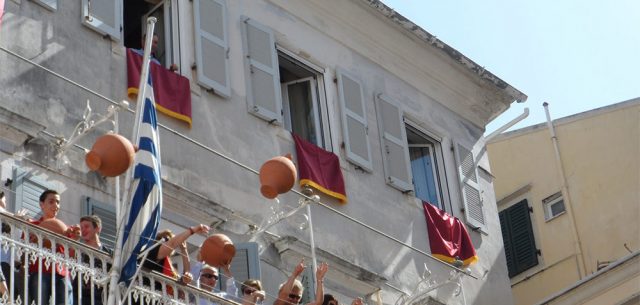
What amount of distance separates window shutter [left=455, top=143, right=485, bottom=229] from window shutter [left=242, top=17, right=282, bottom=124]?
3420mm

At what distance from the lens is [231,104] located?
1773cm

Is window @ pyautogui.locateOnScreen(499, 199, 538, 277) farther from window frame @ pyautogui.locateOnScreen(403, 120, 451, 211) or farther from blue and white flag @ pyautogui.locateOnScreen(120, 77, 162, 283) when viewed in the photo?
blue and white flag @ pyautogui.locateOnScreen(120, 77, 162, 283)

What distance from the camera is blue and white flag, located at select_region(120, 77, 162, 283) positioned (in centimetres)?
1284

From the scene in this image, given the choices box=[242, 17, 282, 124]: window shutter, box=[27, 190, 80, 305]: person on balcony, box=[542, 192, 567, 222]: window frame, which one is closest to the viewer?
box=[27, 190, 80, 305]: person on balcony

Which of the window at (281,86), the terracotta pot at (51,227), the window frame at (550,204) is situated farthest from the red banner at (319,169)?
the window frame at (550,204)

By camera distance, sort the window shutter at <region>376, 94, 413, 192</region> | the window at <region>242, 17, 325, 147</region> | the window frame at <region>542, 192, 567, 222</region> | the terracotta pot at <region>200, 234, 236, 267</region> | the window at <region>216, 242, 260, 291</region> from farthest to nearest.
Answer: the window frame at <region>542, 192, 567, 222</region> → the window shutter at <region>376, 94, 413, 192</region> → the window at <region>242, 17, 325, 147</region> → the window at <region>216, 242, 260, 291</region> → the terracotta pot at <region>200, 234, 236, 267</region>

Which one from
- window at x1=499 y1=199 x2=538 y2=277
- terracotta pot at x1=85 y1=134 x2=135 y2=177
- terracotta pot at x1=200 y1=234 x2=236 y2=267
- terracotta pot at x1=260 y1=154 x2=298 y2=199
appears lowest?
terracotta pot at x1=200 y1=234 x2=236 y2=267

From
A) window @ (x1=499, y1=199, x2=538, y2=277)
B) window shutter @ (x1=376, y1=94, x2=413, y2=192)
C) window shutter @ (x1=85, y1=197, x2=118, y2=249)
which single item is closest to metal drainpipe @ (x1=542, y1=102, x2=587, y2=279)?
window @ (x1=499, y1=199, x2=538, y2=277)

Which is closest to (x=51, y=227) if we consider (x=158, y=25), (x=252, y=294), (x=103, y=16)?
(x=252, y=294)

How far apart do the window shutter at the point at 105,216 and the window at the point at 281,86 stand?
2.92 meters

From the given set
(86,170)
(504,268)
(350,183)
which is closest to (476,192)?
(504,268)

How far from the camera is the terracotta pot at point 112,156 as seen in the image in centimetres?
1263

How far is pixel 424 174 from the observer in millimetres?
20984

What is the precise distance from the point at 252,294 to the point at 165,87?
11.5ft
